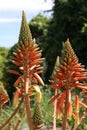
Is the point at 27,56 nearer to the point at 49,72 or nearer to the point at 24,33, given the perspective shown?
the point at 24,33

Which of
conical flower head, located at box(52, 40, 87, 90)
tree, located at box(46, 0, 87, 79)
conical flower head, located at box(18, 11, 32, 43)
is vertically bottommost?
conical flower head, located at box(52, 40, 87, 90)

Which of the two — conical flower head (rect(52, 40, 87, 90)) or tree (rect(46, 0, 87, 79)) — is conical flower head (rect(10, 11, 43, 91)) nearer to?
conical flower head (rect(52, 40, 87, 90))

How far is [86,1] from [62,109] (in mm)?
21239

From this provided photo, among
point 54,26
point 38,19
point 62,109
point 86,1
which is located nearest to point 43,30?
point 38,19

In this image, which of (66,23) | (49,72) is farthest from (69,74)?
(49,72)

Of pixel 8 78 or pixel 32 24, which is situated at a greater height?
pixel 32 24

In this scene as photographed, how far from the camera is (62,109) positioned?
248cm

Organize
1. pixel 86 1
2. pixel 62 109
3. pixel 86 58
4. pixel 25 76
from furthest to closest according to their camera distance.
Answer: pixel 86 1
pixel 86 58
pixel 62 109
pixel 25 76

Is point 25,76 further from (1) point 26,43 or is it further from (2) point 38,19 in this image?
(2) point 38,19

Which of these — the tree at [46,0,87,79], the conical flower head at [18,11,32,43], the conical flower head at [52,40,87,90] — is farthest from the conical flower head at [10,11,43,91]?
the tree at [46,0,87,79]

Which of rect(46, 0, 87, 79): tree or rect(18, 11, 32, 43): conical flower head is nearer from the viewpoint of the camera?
rect(18, 11, 32, 43): conical flower head

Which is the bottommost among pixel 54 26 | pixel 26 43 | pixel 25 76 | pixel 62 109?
pixel 62 109

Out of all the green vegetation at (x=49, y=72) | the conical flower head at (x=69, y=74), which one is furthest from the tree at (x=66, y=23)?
the conical flower head at (x=69, y=74)

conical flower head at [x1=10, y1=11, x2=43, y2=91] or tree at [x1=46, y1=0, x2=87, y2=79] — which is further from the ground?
tree at [x1=46, y1=0, x2=87, y2=79]
